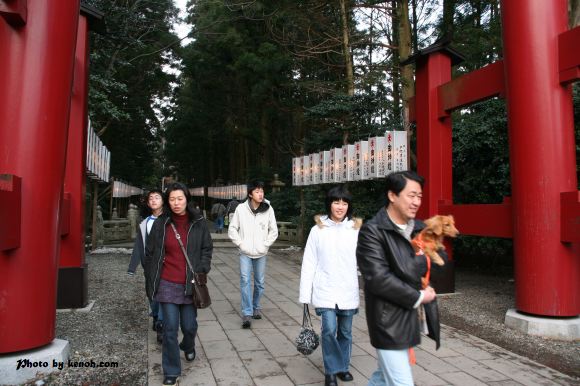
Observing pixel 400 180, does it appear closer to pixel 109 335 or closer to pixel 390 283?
pixel 390 283

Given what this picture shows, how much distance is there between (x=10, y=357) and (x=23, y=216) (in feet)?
4.05

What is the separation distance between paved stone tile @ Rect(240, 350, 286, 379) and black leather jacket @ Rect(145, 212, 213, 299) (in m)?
1.04

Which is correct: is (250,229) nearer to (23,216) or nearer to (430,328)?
(23,216)

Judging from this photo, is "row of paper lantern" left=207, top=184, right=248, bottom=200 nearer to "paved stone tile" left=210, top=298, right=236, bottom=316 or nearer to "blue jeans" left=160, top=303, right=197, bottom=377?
"paved stone tile" left=210, top=298, right=236, bottom=316

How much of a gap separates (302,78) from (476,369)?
642 inches

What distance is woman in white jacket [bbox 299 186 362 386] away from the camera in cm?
381

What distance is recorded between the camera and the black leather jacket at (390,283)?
2.46m

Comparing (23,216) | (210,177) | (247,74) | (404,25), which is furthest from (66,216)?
(210,177)

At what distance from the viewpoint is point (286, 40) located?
49.6ft

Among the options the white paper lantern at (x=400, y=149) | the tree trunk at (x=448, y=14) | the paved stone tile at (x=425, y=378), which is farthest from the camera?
the tree trunk at (x=448, y=14)

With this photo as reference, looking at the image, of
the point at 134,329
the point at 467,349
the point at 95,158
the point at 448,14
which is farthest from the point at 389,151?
the point at 448,14

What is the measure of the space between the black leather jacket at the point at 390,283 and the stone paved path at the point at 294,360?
1757mm

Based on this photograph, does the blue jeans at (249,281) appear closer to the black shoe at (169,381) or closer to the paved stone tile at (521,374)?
the black shoe at (169,381)

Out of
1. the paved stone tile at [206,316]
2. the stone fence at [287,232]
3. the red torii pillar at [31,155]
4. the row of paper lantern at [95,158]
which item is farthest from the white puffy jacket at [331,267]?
the stone fence at [287,232]
